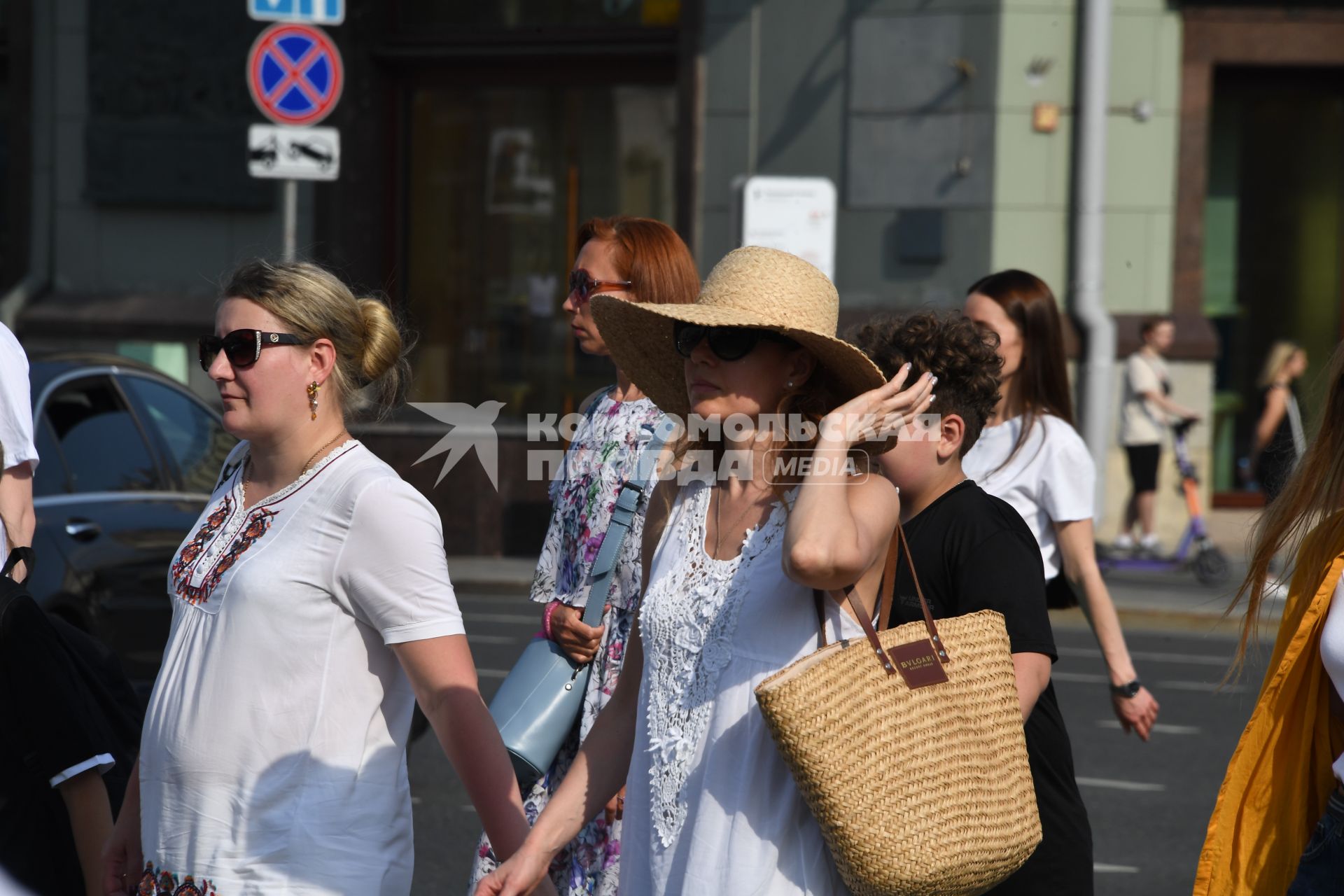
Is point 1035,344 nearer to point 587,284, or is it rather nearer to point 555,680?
point 587,284

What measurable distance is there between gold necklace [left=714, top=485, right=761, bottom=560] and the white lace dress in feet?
Answer: 0.08

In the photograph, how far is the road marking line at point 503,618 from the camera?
10477mm

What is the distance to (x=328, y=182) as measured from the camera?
14.8 meters

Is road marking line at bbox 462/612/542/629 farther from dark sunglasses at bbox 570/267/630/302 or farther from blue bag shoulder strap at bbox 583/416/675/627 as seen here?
blue bag shoulder strap at bbox 583/416/675/627

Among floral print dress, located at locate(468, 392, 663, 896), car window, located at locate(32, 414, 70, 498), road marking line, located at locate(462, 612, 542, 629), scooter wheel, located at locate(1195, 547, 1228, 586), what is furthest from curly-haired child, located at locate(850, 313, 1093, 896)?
scooter wheel, located at locate(1195, 547, 1228, 586)

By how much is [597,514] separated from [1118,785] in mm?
3761

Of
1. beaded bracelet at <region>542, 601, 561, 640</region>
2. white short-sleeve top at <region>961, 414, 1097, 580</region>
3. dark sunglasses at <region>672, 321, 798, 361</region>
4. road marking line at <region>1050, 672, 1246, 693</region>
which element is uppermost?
dark sunglasses at <region>672, 321, 798, 361</region>

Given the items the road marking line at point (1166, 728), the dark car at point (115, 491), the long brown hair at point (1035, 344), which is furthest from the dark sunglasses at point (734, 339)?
the road marking line at point (1166, 728)

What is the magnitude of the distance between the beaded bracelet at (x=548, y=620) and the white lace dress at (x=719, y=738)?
48.1 inches

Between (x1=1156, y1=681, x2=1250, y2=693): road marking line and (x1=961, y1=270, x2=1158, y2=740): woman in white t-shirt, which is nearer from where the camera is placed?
(x1=961, y1=270, x2=1158, y2=740): woman in white t-shirt

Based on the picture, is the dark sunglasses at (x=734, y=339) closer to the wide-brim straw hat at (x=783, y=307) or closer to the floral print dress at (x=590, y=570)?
the wide-brim straw hat at (x=783, y=307)

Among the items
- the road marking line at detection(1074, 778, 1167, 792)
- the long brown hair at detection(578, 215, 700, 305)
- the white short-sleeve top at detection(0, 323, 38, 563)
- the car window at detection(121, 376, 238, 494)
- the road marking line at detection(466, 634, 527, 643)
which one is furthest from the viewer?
the road marking line at detection(466, 634, 527, 643)

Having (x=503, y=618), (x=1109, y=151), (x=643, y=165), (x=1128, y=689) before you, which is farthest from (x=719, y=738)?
(x=643, y=165)

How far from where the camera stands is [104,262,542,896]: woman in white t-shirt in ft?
8.50
